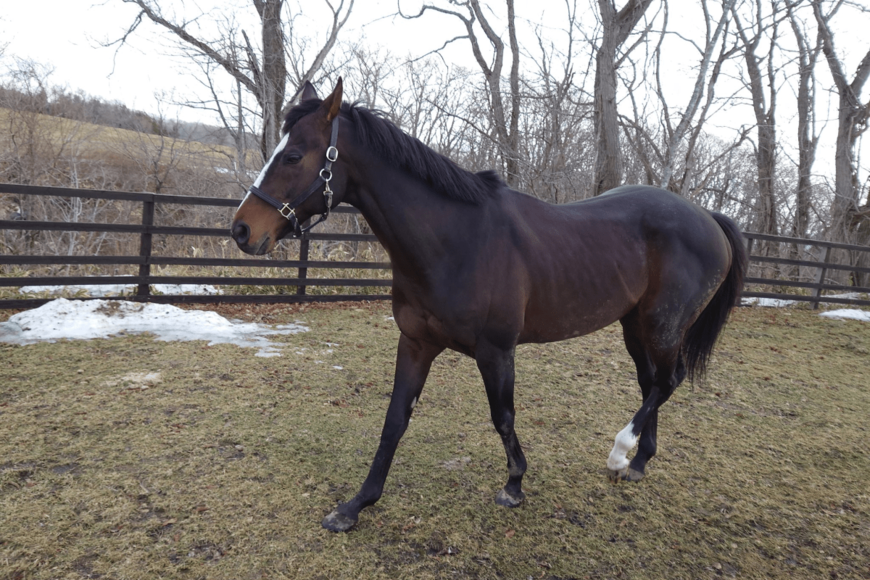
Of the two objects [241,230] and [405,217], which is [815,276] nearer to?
[405,217]

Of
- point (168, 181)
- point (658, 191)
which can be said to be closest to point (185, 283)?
point (658, 191)

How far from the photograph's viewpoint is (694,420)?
3.95 m

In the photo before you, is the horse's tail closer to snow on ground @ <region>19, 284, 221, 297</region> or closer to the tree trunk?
snow on ground @ <region>19, 284, 221, 297</region>

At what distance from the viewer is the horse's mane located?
225 centimetres

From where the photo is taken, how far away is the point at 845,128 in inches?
472

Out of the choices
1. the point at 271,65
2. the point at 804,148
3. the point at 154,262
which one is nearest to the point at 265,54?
the point at 271,65

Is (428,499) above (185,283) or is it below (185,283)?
below

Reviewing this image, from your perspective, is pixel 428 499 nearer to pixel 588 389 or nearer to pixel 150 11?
pixel 588 389

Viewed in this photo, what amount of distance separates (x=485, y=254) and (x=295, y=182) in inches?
37.3

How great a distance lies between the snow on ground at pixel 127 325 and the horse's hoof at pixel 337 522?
287cm

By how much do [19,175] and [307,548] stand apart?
49.0 feet

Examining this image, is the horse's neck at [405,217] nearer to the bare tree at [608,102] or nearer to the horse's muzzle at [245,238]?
the horse's muzzle at [245,238]

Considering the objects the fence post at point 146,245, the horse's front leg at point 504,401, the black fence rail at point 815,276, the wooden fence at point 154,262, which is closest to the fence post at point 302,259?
the wooden fence at point 154,262

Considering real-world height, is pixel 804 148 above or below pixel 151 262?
above
